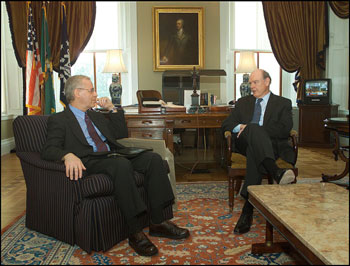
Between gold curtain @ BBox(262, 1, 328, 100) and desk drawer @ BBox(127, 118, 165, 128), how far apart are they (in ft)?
8.06

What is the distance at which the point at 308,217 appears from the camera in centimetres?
122

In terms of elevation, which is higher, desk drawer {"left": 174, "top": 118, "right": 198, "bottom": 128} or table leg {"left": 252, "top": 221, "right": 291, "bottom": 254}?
desk drawer {"left": 174, "top": 118, "right": 198, "bottom": 128}

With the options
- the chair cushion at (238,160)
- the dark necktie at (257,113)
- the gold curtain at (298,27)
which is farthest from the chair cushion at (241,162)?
the gold curtain at (298,27)

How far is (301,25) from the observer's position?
787mm

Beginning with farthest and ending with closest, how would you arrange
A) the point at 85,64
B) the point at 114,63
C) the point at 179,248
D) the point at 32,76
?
the point at 85,64 → the point at 114,63 → the point at 32,76 → the point at 179,248

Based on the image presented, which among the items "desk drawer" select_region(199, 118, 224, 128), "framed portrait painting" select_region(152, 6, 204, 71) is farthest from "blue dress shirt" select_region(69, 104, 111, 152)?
"framed portrait painting" select_region(152, 6, 204, 71)

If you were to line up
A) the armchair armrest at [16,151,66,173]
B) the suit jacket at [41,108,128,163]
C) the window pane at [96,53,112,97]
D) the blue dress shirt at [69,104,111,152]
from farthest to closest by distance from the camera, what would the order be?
the window pane at [96,53,112,97]
the blue dress shirt at [69,104,111,152]
the suit jacket at [41,108,128,163]
the armchair armrest at [16,151,66,173]

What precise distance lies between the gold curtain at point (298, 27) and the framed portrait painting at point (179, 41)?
5.09 metres

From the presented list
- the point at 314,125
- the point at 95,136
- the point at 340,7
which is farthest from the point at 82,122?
the point at 314,125

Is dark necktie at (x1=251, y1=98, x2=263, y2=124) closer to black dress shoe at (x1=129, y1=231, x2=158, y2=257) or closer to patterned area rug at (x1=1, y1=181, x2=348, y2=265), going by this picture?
patterned area rug at (x1=1, y1=181, x2=348, y2=265)

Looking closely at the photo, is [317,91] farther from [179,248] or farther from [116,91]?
[179,248]

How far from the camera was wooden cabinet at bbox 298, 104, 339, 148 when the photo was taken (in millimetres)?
5703

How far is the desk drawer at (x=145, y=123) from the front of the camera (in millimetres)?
3467

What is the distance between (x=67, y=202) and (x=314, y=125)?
4.93m
